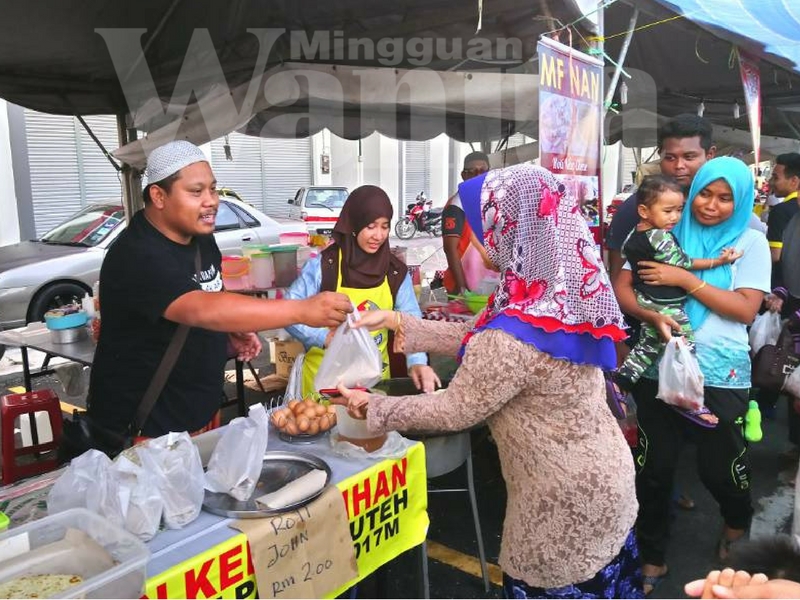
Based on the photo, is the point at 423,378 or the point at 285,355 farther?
the point at 285,355

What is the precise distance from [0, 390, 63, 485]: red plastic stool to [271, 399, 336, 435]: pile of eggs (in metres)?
2.05

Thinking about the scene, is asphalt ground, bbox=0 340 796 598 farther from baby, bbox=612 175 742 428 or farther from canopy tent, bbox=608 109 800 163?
canopy tent, bbox=608 109 800 163

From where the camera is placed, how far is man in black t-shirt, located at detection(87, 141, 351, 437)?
188 centimetres

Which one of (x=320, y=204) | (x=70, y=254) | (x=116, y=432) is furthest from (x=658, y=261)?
(x=320, y=204)

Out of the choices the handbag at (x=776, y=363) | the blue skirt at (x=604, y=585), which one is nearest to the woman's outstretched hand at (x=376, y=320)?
the blue skirt at (x=604, y=585)

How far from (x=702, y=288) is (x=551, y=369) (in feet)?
4.35

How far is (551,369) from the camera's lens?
1.55m

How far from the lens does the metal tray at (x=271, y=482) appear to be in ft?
5.06

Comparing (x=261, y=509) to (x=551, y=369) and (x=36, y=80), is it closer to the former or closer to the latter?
(x=551, y=369)

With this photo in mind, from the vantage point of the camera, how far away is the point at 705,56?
686 centimetres

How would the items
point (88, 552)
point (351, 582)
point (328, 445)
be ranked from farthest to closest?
point (328, 445)
point (351, 582)
point (88, 552)

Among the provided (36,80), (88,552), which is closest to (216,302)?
(88,552)

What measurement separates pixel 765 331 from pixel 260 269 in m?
3.62

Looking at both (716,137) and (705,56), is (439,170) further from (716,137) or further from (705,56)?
(705,56)
